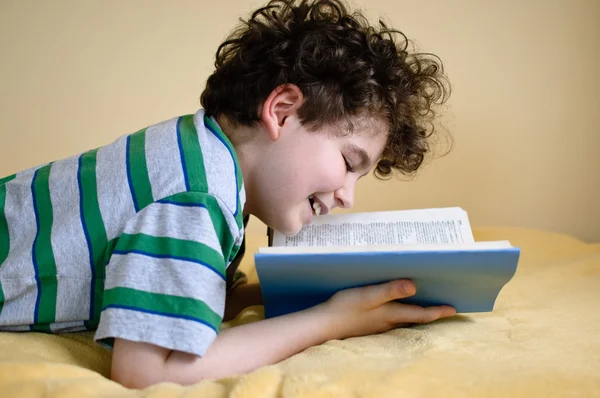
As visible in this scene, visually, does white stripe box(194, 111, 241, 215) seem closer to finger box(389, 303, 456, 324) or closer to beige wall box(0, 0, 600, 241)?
finger box(389, 303, 456, 324)

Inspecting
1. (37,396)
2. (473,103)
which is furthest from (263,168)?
(473,103)

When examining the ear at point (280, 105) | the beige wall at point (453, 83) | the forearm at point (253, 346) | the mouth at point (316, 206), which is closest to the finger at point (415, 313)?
the forearm at point (253, 346)

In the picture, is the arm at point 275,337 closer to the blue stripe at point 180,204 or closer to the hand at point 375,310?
the hand at point 375,310

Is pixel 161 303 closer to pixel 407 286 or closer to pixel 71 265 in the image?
pixel 71 265

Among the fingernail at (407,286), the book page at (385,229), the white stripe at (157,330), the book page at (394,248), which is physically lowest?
the white stripe at (157,330)

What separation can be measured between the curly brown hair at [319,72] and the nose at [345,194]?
0.10 metres

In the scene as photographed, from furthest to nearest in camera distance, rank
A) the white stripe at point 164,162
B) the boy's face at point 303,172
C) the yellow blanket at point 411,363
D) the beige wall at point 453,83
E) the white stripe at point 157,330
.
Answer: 1. the beige wall at point 453,83
2. the boy's face at point 303,172
3. the white stripe at point 164,162
4. the white stripe at point 157,330
5. the yellow blanket at point 411,363

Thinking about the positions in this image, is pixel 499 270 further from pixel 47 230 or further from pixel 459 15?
pixel 459 15

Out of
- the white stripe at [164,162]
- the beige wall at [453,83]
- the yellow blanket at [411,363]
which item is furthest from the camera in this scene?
the beige wall at [453,83]

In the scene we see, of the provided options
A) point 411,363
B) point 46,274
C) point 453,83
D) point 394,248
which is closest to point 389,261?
point 394,248

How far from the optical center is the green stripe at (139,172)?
81 centimetres

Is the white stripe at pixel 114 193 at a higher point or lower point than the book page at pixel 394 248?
higher

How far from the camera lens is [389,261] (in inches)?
29.7

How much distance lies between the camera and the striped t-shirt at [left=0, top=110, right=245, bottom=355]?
0.73 m
